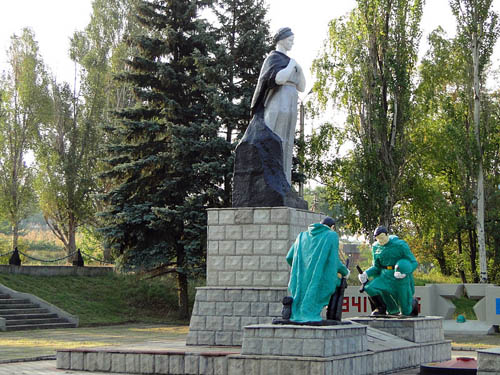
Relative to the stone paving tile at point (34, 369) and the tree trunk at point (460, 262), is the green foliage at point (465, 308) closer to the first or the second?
the tree trunk at point (460, 262)

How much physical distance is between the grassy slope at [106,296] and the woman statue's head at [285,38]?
37.9 feet

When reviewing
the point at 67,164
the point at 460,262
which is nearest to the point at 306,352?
the point at 460,262

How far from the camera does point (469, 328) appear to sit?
1916cm

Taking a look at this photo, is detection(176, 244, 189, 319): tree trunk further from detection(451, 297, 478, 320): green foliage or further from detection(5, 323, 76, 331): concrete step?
detection(451, 297, 478, 320): green foliage

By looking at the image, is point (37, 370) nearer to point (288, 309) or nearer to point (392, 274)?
point (288, 309)

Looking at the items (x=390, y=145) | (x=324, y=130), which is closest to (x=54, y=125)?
(x=324, y=130)

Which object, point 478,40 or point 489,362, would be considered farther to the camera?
point 478,40

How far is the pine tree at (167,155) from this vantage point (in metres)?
21.8

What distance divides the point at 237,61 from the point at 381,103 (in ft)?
16.9

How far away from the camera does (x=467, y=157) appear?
79.4 feet

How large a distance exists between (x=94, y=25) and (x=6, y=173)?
27.8 feet

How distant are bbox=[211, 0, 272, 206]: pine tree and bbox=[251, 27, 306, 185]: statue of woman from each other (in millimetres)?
8914

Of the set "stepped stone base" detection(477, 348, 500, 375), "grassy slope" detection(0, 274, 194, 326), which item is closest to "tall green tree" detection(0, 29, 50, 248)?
"grassy slope" detection(0, 274, 194, 326)

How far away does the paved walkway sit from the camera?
1091 cm
